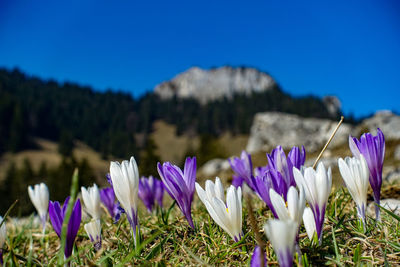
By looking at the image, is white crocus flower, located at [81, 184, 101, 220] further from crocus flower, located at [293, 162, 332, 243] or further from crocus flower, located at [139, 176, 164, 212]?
crocus flower, located at [293, 162, 332, 243]

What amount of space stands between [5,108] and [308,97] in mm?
114617

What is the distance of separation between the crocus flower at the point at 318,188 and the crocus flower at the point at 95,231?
3.36ft

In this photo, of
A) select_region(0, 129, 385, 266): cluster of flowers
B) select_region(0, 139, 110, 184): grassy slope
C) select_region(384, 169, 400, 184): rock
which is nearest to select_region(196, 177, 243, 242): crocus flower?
select_region(0, 129, 385, 266): cluster of flowers

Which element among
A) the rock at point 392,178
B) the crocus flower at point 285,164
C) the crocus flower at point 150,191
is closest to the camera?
the crocus flower at point 285,164

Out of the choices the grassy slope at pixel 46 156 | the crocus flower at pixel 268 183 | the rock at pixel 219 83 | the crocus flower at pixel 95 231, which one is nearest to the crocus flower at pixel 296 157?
the crocus flower at pixel 268 183

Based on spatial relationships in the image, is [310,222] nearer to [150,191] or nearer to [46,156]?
[150,191]

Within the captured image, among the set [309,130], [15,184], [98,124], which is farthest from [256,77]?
[15,184]

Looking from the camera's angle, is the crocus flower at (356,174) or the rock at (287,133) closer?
the crocus flower at (356,174)

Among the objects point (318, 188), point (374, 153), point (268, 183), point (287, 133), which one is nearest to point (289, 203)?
point (318, 188)

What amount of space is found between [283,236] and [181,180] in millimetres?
723

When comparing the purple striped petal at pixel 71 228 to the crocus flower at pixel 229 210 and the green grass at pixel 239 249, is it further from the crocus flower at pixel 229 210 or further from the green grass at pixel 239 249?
the crocus flower at pixel 229 210

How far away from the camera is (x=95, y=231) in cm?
150

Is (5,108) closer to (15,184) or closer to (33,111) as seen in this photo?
(33,111)

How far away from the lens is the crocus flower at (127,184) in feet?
4.34
